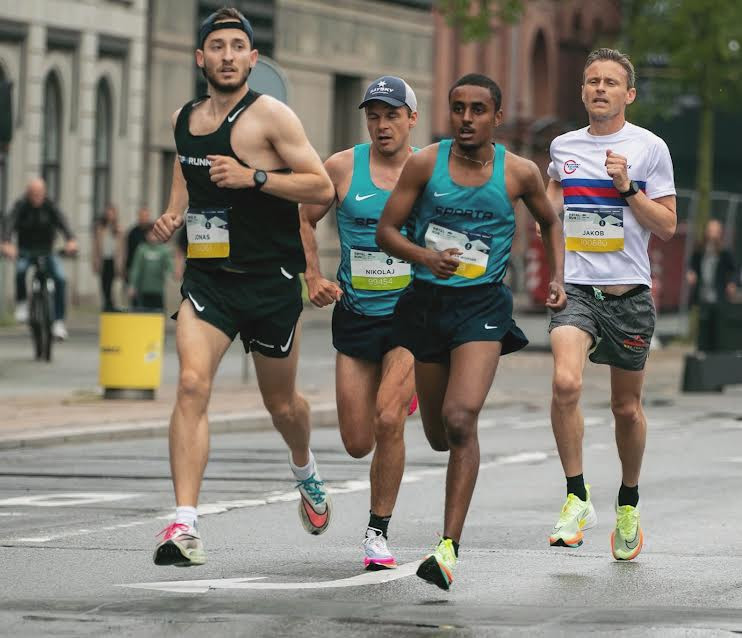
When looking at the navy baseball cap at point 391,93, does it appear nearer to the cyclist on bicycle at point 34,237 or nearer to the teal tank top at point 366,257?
the teal tank top at point 366,257

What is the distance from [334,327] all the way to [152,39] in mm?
29265

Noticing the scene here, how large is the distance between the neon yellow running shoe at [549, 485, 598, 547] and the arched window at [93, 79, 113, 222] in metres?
28.3

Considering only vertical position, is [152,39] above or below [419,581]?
above

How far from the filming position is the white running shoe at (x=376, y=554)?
883cm

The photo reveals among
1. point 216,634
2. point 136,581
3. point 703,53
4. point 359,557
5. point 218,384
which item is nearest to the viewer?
point 216,634

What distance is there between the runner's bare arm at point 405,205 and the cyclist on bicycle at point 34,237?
13986 mm

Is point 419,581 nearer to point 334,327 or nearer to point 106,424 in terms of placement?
point 334,327

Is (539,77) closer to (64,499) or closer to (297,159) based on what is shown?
(64,499)

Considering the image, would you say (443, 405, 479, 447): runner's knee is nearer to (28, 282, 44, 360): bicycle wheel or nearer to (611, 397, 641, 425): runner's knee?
(611, 397, 641, 425): runner's knee

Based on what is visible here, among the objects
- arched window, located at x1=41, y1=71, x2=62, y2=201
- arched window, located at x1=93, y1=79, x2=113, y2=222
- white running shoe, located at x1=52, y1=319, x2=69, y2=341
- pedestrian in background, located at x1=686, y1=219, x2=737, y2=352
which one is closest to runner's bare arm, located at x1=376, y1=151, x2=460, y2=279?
white running shoe, located at x1=52, y1=319, x2=69, y2=341

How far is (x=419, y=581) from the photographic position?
8.56 m

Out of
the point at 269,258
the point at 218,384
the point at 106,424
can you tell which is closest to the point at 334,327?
the point at 269,258

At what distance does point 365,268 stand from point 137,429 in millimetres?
6540

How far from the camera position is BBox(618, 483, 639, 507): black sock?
31.1 feet
